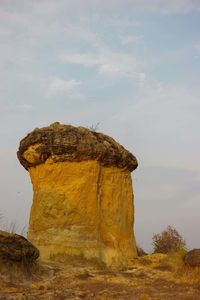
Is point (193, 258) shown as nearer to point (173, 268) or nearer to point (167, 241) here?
point (173, 268)

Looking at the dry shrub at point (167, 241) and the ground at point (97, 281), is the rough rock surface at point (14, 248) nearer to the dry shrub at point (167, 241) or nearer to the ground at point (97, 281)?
the ground at point (97, 281)

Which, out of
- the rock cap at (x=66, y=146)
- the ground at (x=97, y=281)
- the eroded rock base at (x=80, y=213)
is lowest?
the ground at (x=97, y=281)

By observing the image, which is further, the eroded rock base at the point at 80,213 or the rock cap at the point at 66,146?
the rock cap at the point at 66,146

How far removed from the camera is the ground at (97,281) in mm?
9555

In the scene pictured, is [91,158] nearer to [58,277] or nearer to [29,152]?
[29,152]

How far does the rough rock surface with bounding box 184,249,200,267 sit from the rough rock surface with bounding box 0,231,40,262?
4.22m

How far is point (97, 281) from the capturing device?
11.3 meters

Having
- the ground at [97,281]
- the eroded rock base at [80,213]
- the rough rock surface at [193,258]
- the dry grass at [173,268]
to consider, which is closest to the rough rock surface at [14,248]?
the ground at [97,281]

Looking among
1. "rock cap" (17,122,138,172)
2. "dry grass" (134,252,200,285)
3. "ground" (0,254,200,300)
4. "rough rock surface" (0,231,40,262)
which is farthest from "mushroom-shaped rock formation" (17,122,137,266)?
"rough rock surface" (0,231,40,262)

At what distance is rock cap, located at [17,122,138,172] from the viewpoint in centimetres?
1399

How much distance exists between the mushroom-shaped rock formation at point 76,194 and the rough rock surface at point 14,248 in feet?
6.89

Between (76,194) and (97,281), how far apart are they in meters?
3.26

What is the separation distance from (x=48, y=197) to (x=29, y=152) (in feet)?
5.25

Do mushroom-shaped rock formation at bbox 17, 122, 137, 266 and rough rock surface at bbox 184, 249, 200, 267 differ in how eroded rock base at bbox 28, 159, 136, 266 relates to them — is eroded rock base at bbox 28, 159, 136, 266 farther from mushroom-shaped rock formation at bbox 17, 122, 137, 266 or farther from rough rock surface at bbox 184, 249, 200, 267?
rough rock surface at bbox 184, 249, 200, 267
